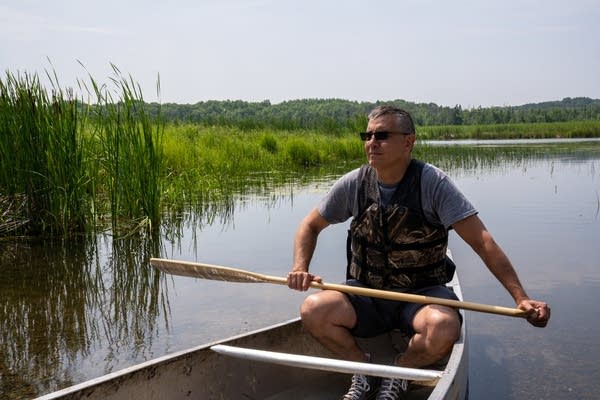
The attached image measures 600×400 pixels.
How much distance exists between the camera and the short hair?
3.05 meters

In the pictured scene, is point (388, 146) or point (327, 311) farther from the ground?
point (388, 146)

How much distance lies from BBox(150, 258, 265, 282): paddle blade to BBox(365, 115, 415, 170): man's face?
0.85m

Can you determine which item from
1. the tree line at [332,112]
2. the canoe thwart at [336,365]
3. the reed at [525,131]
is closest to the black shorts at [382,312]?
the canoe thwart at [336,365]

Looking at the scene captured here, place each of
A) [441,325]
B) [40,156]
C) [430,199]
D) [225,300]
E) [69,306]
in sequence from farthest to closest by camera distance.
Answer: [40,156]
[225,300]
[69,306]
[430,199]
[441,325]

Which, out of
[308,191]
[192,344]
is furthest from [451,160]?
[192,344]

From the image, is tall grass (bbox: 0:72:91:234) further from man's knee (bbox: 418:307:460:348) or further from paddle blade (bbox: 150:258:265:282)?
man's knee (bbox: 418:307:460:348)

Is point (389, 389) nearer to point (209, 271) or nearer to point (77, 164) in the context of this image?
point (209, 271)

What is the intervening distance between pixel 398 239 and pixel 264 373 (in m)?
0.88

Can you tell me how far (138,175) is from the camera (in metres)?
7.13

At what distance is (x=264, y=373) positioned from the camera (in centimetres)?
315

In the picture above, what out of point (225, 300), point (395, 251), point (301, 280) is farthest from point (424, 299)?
point (225, 300)

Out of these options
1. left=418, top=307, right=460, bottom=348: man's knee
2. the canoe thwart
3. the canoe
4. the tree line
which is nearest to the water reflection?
the canoe

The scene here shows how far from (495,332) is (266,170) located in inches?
447

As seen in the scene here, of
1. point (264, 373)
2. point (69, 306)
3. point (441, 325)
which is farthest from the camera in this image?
point (69, 306)
